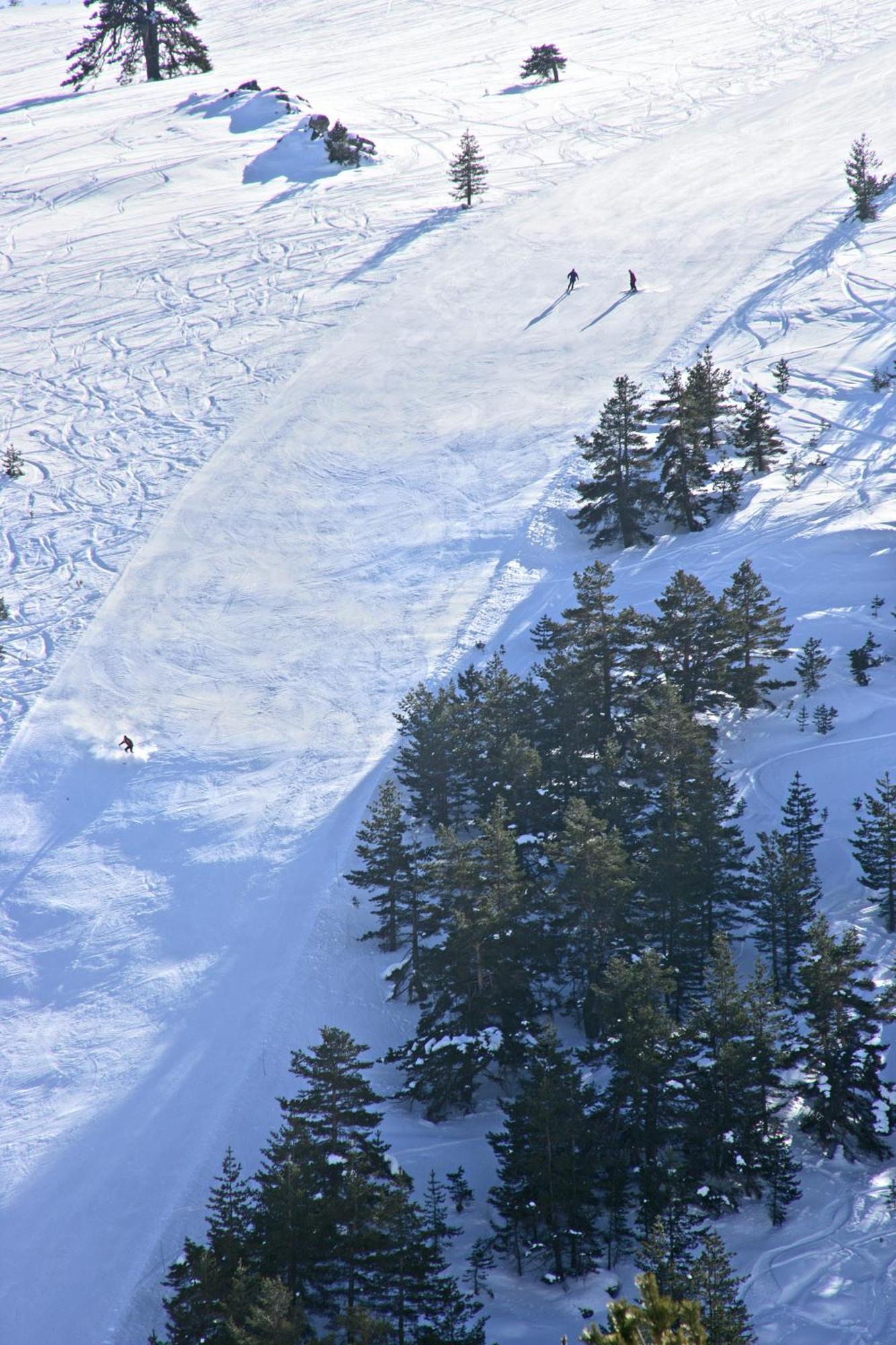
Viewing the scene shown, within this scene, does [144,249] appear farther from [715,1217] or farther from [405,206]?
[715,1217]

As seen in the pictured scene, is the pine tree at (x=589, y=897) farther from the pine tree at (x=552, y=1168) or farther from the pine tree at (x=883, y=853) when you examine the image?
the pine tree at (x=883, y=853)

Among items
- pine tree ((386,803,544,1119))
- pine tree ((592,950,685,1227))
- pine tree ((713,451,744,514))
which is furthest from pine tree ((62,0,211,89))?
pine tree ((592,950,685,1227))

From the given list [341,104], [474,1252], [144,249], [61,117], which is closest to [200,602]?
[474,1252]

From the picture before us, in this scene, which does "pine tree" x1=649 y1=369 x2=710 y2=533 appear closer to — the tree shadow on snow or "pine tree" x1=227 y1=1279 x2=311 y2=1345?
the tree shadow on snow

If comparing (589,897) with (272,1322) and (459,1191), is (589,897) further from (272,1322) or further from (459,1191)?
(272,1322)

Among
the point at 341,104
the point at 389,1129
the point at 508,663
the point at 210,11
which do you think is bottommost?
the point at 389,1129

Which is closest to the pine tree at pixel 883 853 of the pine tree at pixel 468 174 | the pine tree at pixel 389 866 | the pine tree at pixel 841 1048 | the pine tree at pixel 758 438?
the pine tree at pixel 841 1048

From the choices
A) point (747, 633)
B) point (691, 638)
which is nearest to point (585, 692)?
point (691, 638)
